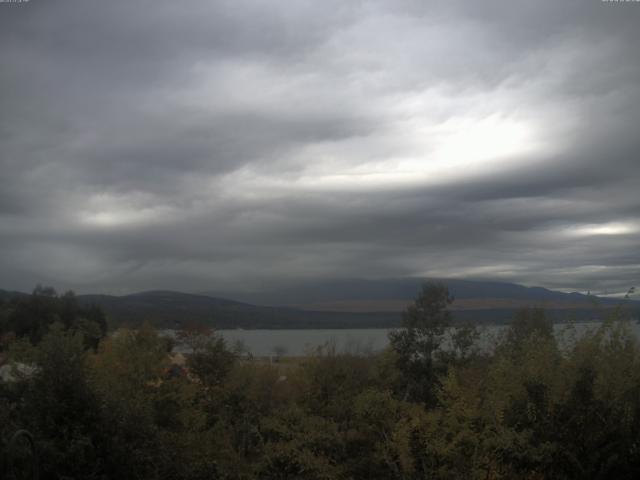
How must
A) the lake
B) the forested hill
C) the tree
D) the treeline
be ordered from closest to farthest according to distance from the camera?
1. the treeline
2. the lake
3. the tree
4. the forested hill

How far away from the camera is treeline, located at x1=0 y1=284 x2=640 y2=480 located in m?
12.9

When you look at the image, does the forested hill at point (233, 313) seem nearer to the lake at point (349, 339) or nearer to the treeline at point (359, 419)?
the lake at point (349, 339)

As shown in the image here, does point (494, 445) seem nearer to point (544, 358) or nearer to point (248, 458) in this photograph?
point (544, 358)

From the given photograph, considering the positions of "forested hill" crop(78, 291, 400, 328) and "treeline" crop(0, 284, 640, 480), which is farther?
"forested hill" crop(78, 291, 400, 328)

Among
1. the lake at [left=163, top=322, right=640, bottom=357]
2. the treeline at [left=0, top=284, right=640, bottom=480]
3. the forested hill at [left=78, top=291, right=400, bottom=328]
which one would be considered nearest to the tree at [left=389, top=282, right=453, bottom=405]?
the lake at [left=163, top=322, right=640, bottom=357]

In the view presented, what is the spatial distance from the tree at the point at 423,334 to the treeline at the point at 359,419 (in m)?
14.2

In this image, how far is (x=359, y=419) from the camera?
17.4 meters

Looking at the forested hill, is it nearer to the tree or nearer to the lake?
the lake

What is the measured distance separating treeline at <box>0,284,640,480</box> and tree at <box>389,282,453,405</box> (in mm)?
14153

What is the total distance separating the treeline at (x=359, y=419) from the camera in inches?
507

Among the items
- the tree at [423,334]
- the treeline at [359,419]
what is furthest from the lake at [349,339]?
the tree at [423,334]

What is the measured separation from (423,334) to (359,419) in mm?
20348

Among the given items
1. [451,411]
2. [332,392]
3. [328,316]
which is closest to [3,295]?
[328,316]

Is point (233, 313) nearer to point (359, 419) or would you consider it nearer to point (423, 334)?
point (423, 334)
